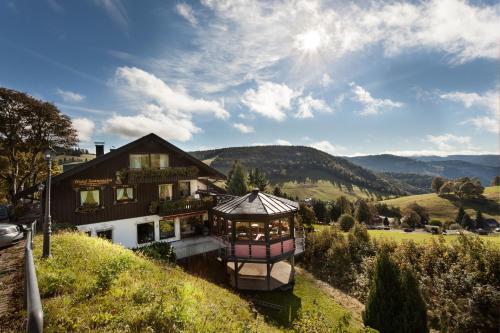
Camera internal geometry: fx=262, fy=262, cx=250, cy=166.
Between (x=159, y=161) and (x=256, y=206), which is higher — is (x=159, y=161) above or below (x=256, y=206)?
above

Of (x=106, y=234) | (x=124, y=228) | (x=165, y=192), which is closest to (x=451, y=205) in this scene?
(x=165, y=192)

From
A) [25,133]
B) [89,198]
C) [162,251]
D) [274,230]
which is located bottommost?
[162,251]

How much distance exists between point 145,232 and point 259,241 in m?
11.6

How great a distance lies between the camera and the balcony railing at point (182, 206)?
24.8m

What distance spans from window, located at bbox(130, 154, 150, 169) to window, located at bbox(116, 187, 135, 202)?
2.11 m

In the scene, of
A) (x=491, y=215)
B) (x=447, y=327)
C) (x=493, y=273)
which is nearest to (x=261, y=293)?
(x=447, y=327)

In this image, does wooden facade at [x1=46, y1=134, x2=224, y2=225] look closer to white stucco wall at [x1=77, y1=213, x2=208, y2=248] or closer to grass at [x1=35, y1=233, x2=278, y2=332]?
white stucco wall at [x1=77, y1=213, x2=208, y2=248]

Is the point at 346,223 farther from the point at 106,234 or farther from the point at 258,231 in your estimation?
the point at 106,234

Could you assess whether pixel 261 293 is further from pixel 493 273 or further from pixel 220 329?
pixel 493 273

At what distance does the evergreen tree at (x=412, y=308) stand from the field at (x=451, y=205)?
377 ft

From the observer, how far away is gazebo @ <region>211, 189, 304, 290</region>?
20.5 m

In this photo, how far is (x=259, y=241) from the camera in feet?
67.6

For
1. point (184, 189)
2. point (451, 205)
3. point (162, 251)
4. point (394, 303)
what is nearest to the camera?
point (394, 303)

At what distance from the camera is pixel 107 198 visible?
2298 centimetres
